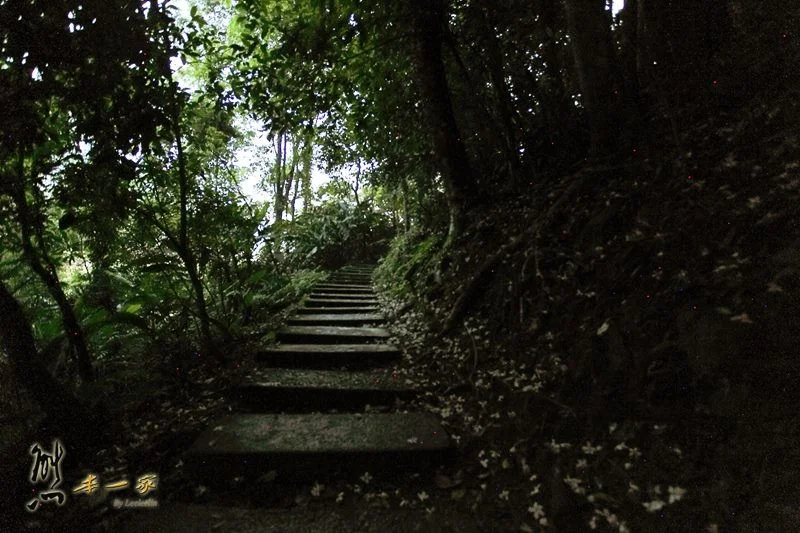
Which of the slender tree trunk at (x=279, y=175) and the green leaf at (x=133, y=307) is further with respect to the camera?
the slender tree trunk at (x=279, y=175)

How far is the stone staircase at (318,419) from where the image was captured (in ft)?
7.30

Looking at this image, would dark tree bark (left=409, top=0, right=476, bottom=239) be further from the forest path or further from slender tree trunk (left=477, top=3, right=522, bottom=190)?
the forest path

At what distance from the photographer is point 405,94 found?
244 inches

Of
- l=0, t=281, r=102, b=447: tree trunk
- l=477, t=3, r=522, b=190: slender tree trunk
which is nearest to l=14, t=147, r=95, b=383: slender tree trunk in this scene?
l=0, t=281, r=102, b=447: tree trunk

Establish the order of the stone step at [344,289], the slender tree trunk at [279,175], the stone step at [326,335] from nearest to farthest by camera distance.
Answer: the stone step at [326,335] < the stone step at [344,289] < the slender tree trunk at [279,175]

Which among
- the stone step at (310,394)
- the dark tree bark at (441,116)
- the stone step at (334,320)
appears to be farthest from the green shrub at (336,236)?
the stone step at (310,394)

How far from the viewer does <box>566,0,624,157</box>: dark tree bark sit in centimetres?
339

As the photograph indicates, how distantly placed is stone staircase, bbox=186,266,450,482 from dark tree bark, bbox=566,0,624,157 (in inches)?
117

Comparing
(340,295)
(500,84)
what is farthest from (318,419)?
(340,295)

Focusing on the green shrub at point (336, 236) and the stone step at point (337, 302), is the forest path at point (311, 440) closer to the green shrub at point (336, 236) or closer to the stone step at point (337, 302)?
the stone step at point (337, 302)

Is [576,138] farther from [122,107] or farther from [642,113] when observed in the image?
[122,107]

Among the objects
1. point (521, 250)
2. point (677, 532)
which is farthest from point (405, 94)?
point (677, 532)

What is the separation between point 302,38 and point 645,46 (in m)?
3.70

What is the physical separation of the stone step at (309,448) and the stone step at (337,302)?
368cm
